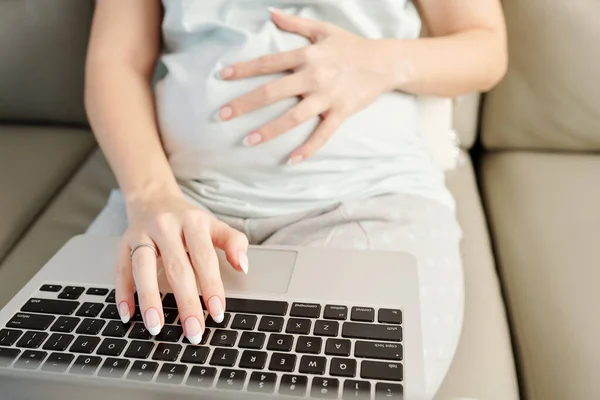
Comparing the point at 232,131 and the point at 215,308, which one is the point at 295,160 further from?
the point at 215,308

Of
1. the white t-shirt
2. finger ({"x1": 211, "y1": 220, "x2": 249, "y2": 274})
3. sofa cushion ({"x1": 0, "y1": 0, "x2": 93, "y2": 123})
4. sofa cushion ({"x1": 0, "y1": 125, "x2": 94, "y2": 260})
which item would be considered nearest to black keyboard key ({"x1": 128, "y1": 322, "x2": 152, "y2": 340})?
finger ({"x1": 211, "y1": 220, "x2": 249, "y2": 274})

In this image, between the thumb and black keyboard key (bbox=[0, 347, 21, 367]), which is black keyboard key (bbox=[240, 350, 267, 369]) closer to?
black keyboard key (bbox=[0, 347, 21, 367])

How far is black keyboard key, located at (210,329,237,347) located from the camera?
0.58 m

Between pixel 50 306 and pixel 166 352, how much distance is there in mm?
147

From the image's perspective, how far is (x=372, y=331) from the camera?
0.58 meters

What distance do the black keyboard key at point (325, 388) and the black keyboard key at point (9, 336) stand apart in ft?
0.96

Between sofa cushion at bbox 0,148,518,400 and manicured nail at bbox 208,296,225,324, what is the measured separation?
27 centimetres

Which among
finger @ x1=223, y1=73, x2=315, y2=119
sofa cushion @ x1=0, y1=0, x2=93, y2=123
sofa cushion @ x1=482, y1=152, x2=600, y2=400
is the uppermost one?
finger @ x1=223, y1=73, x2=315, y2=119

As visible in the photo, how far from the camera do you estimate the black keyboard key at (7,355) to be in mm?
578

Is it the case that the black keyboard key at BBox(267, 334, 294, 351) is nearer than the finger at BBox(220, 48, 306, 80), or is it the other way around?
the black keyboard key at BBox(267, 334, 294, 351)

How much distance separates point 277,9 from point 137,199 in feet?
0.98

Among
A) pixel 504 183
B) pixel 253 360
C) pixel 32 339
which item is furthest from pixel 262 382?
pixel 504 183

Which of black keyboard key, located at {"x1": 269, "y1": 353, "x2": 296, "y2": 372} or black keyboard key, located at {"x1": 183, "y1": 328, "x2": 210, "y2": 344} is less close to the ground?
black keyboard key, located at {"x1": 183, "y1": 328, "x2": 210, "y2": 344}

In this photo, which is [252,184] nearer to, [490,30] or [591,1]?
[490,30]
